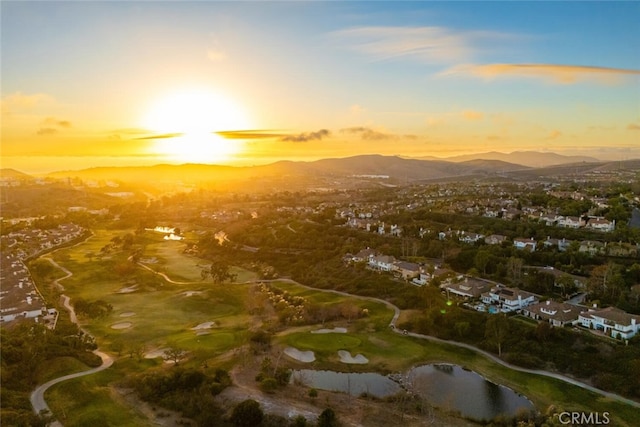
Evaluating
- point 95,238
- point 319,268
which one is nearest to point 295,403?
point 319,268

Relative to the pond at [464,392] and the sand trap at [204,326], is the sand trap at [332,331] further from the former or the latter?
the sand trap at [204,326]

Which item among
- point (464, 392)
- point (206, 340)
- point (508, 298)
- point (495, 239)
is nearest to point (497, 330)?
point (464, 392)

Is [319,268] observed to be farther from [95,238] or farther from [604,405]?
[95,238]

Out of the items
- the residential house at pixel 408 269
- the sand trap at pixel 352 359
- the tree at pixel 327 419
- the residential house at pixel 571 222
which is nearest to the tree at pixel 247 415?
the tree at pixel 327 419

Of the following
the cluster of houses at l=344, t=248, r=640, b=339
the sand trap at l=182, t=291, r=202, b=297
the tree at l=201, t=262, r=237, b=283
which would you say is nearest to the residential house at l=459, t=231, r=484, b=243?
the cluster of houses at l=344, t=248, r=640, b=339

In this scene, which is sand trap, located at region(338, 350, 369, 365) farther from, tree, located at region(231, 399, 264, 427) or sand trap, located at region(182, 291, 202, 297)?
sand trap, located at region(182, 291, 202, 297)
